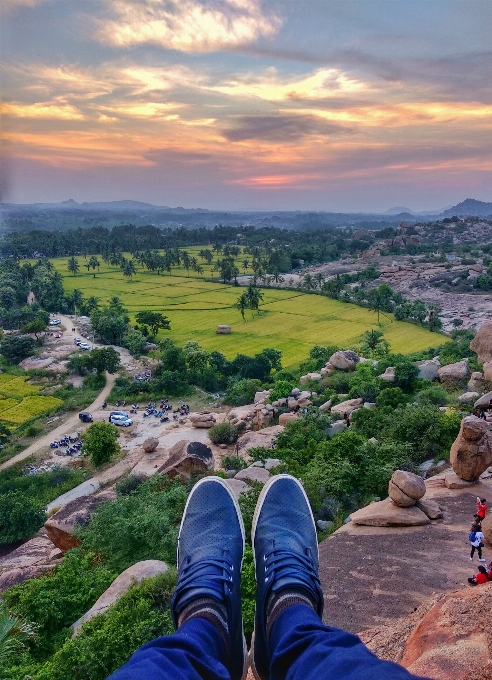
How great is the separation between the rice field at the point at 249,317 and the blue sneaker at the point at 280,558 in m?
32.3

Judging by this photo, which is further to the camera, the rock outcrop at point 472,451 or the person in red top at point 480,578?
the rock outcrop at point 472,451

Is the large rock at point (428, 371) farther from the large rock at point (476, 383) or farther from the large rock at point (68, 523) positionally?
the large rock at point (68, 523)

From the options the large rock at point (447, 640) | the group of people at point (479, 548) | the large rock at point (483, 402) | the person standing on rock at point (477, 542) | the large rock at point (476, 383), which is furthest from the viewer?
the large rock at point (476, 383)

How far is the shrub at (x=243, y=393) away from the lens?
94.2 ft

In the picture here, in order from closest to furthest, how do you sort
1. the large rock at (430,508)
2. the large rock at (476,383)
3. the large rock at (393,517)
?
the large rock at (393,517) → the large rock at (430,508) → the large rock at (476,383)

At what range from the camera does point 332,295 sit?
5912 centimetres

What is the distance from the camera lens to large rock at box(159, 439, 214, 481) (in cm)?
1596

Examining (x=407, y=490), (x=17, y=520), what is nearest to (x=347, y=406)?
(x=407, y=490)

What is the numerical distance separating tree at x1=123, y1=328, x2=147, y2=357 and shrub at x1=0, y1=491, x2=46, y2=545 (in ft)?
77.9

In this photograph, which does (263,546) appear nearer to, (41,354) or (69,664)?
(69,664)

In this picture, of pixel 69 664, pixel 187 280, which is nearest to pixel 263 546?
pixel 69 664

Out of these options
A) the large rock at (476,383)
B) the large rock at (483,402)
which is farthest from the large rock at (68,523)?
the large rock at (476,383)

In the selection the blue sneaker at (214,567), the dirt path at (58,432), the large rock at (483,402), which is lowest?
the dirt path at (58,432)

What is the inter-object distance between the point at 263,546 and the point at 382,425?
12992 mm
